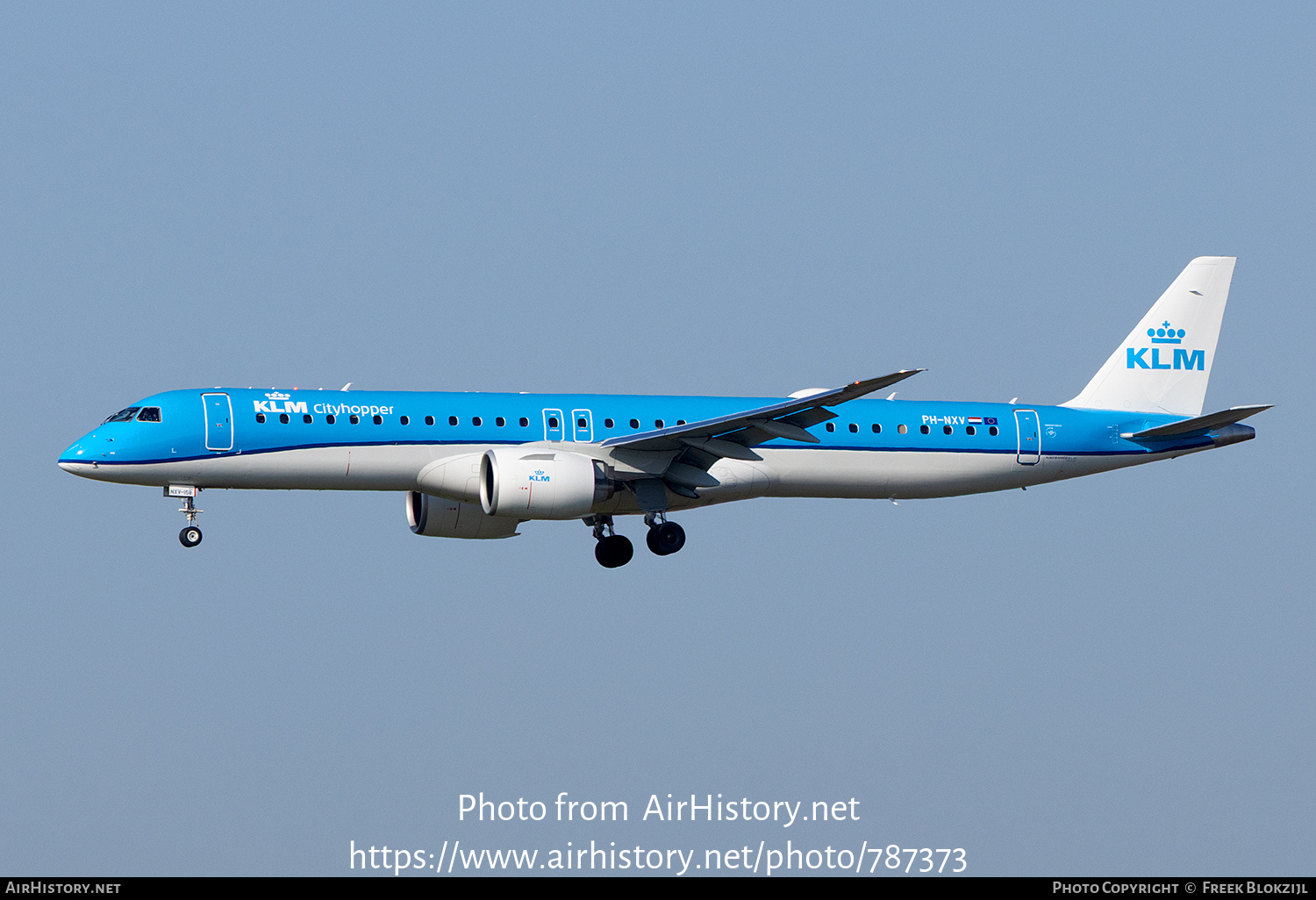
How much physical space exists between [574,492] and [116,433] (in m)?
10.2

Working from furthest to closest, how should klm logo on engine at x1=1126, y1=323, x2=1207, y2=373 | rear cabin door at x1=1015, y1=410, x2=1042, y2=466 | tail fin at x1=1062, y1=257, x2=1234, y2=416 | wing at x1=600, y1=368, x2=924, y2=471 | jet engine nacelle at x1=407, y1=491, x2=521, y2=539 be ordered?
klm logo on engine at x1=1126, y1=323, x2=1207, y2=373
tail fin at x1=1062, y1=257, x2=1234, y2=416
rear cabin door at x1=1015, y1=410, x2=1042, y2=466
jet engine nacelle at x1=407, y1=491, x2=521, y2=539
wing at x1=600, y1=368, x2=924, y2=471

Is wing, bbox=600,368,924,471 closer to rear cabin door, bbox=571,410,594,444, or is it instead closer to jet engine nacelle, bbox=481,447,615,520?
rear cabin door, bbox=571,410,594,444

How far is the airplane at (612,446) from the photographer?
136 feet

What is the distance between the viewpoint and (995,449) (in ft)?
154

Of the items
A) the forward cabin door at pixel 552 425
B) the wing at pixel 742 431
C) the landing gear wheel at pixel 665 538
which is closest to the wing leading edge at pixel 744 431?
the wing at pixel 742 431

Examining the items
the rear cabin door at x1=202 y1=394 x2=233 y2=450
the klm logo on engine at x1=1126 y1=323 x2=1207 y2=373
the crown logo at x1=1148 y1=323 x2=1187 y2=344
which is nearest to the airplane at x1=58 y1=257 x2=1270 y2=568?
the rear cabin door at x1=202 y1=394 x2=233 y2=450

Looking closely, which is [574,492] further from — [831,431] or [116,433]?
[116,433]

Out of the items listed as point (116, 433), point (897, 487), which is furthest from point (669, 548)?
point (116, 433)

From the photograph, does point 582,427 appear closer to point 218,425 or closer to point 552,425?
point 552,425

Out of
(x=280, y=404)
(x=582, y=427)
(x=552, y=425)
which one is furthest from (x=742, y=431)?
(x=280, y=404)

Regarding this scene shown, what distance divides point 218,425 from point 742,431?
38.1 ft

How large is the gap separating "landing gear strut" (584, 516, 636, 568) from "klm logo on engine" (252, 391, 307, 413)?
8252mm

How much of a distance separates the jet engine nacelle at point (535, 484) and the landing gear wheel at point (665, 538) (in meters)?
3.04

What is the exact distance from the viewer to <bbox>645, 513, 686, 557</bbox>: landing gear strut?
44500mm
